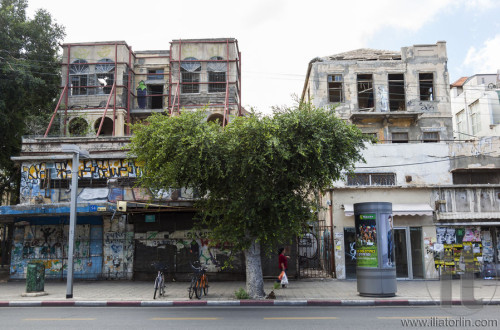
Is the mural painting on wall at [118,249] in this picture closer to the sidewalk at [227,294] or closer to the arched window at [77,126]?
the sidewalk at [227,294]

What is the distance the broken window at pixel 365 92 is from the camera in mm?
27484

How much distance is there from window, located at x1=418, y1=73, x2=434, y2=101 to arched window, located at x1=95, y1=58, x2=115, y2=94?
773 inches

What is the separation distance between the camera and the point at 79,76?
2681cm

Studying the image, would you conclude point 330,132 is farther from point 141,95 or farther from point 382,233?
point 141,95

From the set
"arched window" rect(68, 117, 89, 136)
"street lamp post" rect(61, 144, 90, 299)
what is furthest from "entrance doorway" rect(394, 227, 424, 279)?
"arched window" rect(68, 117, 89, 136)

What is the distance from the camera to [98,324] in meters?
9.53

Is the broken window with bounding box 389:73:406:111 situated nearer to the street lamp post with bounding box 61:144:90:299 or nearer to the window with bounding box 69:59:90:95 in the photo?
the window with bounding box 69:59:90:95

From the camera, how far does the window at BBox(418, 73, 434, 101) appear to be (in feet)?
89.6

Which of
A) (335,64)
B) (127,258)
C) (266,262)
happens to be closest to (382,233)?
(266,262)

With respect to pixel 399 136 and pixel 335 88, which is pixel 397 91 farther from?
pixel 335 88

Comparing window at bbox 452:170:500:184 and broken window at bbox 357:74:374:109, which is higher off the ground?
broken window at bbox 357:74:374:109

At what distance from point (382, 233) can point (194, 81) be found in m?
17.3

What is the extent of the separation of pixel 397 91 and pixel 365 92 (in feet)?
6.65

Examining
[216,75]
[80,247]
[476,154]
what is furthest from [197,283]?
[216,75]
